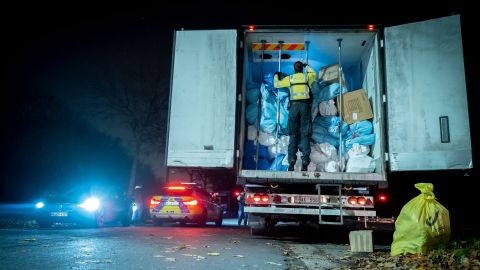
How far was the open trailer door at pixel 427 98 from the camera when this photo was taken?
6.80m

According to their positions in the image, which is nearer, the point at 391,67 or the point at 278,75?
the point at 391,67

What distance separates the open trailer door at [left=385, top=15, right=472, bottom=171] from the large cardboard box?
3.41 ft

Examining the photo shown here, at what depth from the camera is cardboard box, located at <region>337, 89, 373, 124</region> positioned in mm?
8359

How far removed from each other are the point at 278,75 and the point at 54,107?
1222 inches

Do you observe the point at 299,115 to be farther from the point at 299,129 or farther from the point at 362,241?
the point at 362,241

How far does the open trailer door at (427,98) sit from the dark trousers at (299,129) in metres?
1.61

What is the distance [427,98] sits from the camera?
7.06 m

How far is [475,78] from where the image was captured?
59.3 feet

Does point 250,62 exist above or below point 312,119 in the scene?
above

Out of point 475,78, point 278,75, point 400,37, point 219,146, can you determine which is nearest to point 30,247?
point 219,146

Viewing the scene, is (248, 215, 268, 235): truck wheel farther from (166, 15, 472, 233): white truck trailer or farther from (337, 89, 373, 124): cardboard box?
Answer: (337, 89, 373, 124): cardboard box

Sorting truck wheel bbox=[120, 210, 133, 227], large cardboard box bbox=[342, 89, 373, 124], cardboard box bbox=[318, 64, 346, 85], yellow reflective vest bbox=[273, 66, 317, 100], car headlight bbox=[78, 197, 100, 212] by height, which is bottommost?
truck wheel bbox=[120, 210, 133, 227]

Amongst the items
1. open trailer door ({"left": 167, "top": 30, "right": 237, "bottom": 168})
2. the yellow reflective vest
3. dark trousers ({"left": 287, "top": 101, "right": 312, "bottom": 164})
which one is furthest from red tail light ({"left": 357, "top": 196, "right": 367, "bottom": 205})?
open trailer door ({"left": 167, "top": 30, "right": 237, "bottom": 168})

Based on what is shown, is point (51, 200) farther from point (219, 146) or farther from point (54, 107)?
point (54, 107)
